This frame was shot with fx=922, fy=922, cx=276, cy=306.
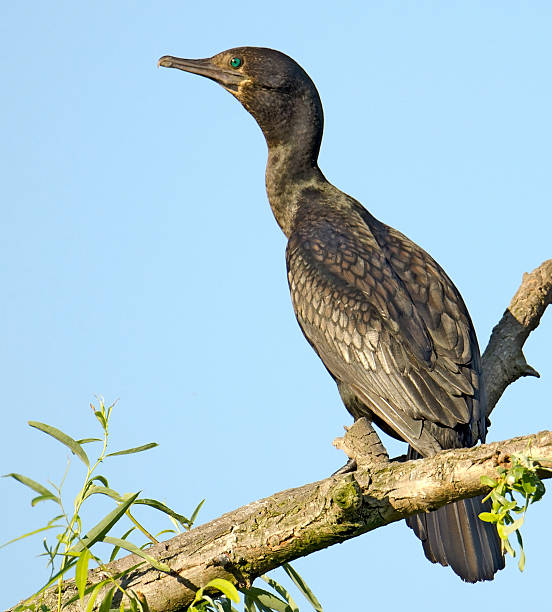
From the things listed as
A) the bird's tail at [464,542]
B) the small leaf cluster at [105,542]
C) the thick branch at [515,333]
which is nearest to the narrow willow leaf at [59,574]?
the small leaf cluster at [105,542]

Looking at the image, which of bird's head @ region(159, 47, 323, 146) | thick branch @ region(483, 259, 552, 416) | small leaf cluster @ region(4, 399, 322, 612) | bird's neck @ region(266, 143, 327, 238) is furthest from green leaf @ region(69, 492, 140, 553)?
bird's head @ region(159, 47, 323, 146)

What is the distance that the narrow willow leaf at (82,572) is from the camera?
9.11ft

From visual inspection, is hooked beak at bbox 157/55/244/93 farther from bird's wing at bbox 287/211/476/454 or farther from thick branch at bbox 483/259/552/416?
thick branch at bbox 483/259/552/416

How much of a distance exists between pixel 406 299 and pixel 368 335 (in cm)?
33

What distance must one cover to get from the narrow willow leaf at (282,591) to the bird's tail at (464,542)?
2.65ft

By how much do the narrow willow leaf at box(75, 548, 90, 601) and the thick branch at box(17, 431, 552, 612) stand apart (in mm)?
448

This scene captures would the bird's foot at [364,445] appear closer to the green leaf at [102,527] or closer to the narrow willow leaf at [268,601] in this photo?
the narrow willow leaf at [268,601]

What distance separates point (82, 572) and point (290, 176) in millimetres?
→ 3710

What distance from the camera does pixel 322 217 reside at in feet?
18.4

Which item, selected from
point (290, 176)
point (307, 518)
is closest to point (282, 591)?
point (307, 518)

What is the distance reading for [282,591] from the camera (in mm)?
3592

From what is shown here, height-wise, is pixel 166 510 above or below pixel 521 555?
above

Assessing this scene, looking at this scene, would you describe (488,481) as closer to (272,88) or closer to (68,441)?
(68,441)

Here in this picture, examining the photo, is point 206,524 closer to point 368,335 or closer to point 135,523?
point 135,523
